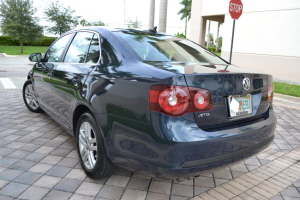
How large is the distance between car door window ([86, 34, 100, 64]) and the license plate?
4.68 feet

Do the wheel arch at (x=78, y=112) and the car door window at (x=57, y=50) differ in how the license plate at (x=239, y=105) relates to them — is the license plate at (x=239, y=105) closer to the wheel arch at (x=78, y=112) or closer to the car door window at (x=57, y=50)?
the wheel arch at (x=78, y=112)

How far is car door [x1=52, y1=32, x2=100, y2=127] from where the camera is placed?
276cm

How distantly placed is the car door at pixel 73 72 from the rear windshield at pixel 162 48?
41 cm

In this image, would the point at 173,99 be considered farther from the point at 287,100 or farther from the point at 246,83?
the point at 287,100

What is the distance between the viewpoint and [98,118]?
241 cm

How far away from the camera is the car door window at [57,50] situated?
367 cm

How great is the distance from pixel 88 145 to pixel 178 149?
1.23 m

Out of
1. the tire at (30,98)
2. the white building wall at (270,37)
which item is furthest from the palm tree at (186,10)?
the tire at (30,98)

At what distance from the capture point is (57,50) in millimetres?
3885

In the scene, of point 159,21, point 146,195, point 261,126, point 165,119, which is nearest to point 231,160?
point 261,126

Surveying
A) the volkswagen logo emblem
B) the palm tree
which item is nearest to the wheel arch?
the volkswagen logo emblem

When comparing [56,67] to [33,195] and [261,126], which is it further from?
[261,126]

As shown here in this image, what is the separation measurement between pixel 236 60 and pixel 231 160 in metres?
13.0

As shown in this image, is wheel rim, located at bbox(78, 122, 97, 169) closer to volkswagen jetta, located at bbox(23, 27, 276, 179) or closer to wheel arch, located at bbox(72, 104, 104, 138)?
volkswagen jetta, located at bbox(23, 27, 276, 179)
